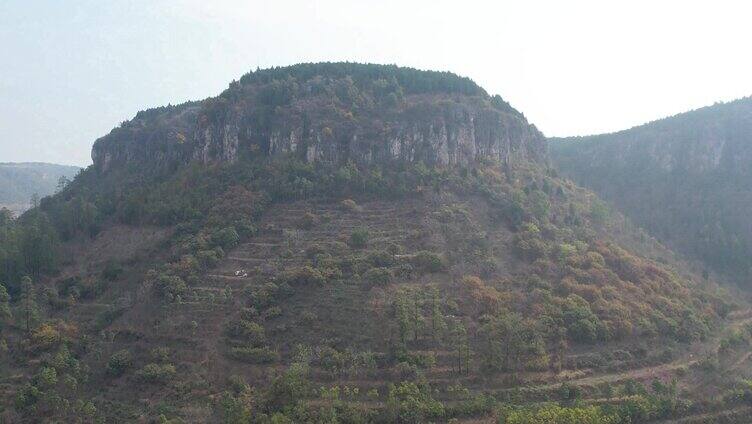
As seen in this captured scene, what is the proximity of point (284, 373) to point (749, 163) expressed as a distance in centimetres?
9263

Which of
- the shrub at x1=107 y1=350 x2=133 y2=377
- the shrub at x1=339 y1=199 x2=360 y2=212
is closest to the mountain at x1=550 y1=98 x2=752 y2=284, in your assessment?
the shrub at x1=339 y1=199 x2=360 y2=212

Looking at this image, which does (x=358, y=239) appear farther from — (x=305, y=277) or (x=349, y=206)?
(x=349, y=206)

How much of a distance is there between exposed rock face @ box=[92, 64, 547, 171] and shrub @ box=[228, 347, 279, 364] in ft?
111

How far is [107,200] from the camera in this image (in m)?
73.9

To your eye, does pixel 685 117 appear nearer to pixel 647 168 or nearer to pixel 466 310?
pixel 647 168

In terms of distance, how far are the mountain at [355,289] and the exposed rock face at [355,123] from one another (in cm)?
35

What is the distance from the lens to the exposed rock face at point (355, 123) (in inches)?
2771

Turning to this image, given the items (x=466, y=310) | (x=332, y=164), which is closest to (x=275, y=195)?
(x=332, y=164)

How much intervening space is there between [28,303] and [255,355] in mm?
24687

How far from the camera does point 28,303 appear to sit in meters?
47.6

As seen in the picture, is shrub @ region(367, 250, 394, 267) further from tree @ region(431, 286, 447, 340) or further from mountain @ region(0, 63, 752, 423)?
tree @ region(431, 286, 447, 340)

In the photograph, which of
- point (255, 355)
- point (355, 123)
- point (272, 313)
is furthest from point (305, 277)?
point (355, 123)

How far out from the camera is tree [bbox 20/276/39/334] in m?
45.8

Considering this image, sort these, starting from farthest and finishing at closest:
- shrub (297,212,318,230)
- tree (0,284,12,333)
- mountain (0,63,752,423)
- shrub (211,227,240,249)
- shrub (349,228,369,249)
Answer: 1. shrub (297,212,318,230)
2. shrub (211,227,240,249)
3. shrub (349,228,369,249)
4. tree (0,284,12,333)
5. mountain (0,63,752,423)
